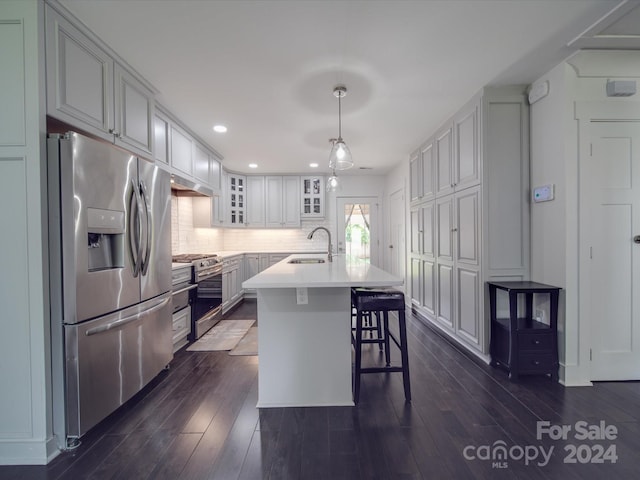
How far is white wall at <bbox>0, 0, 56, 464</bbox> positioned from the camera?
1.50 metres

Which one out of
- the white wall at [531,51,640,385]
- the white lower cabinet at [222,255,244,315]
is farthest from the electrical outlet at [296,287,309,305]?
the white lower cabinet at [222,255,244,315]

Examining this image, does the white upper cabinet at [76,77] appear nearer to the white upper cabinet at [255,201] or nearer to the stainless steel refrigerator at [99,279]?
the stainless steel refrigerator at [99,279]

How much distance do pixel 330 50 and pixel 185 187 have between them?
239 centimetres

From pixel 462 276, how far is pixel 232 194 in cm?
435

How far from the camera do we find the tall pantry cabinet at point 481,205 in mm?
2629

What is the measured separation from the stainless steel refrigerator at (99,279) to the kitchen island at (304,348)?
907 millimetres

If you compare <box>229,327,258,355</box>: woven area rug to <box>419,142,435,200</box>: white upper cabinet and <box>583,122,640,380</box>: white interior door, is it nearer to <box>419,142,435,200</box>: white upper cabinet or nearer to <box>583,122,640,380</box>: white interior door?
<box>419,142,435,200</box>: white upper cabinet

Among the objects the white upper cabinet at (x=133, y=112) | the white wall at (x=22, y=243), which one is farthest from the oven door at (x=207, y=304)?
the white wall at (x=22, y=243)

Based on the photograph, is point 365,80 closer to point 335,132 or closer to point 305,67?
point 305,67

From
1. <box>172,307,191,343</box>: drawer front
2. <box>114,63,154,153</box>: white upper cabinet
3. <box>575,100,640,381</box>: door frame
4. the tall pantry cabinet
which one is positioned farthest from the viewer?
<box>172,307,191,343</box>: drawer front

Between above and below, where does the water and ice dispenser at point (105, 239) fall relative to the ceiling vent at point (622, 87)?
below

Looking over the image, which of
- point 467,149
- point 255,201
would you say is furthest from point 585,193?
point 255,201

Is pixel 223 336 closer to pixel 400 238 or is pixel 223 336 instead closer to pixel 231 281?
pixel 231 281

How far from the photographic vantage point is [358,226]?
6.30m
